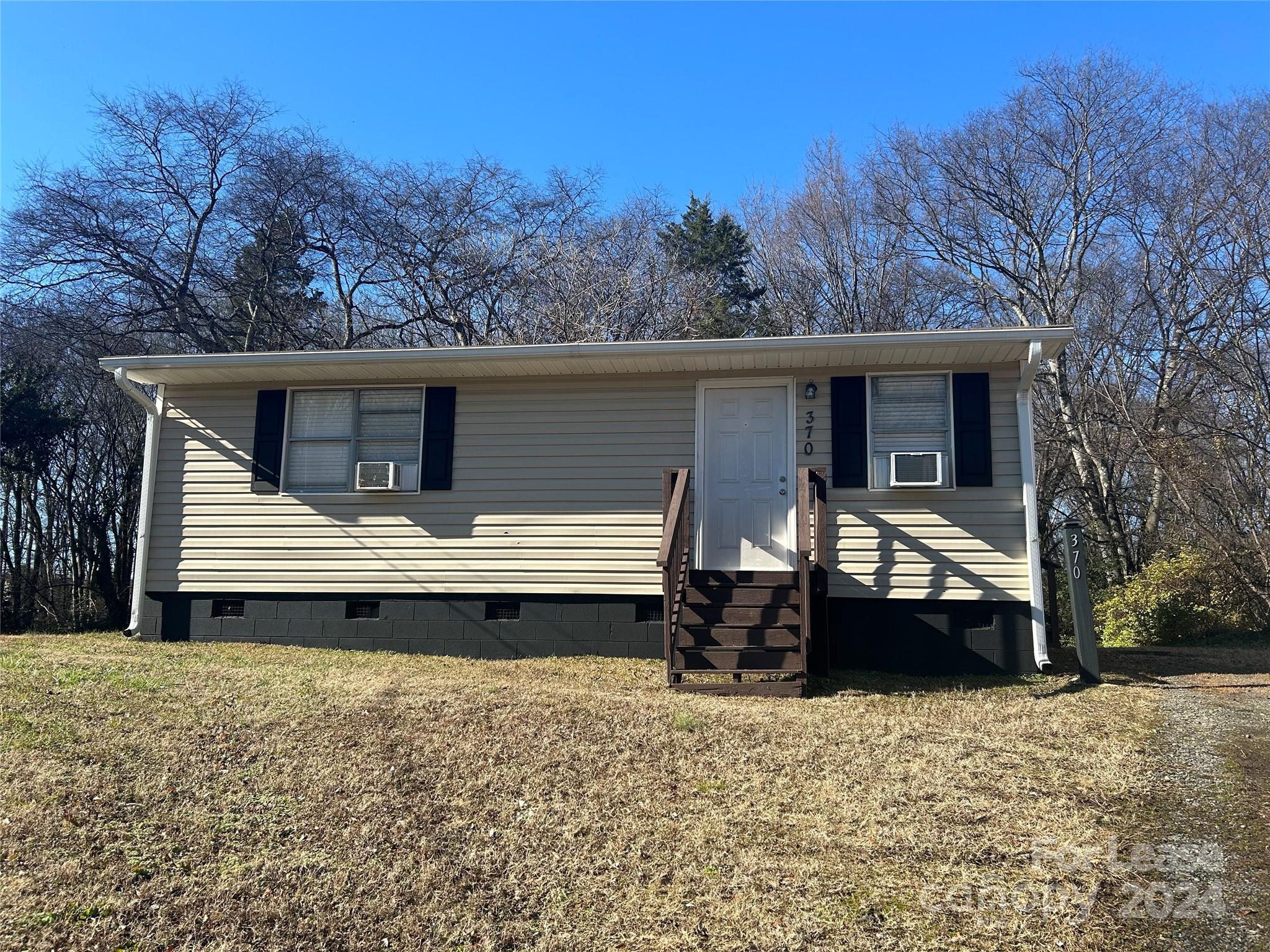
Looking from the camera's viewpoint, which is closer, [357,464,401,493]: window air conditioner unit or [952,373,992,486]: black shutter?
[952,373,992,486]: black shutter

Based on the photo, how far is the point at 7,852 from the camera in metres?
3.60

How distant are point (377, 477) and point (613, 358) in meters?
2.49

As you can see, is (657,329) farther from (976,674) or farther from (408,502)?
(976,674)

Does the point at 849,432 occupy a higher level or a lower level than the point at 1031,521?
higher

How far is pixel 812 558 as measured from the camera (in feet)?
22.5

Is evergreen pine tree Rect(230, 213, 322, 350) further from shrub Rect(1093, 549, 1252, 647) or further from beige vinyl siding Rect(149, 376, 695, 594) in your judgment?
shrub Rect(1093, 549, 1252, 647)

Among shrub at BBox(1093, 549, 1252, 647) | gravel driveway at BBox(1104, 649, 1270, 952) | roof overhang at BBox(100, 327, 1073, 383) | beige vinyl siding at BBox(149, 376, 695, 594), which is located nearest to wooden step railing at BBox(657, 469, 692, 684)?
beige vinyl siding at BBox(149, 376, 695, 594)

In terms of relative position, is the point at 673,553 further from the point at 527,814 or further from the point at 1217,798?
the point at 1217,798

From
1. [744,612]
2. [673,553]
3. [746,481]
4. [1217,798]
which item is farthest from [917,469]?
[1217,798]

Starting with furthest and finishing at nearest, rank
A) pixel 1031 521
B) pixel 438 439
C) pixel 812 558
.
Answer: pixel 438 439 → pixel 1031 521 → pixel 812 558

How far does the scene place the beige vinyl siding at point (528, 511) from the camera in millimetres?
7496

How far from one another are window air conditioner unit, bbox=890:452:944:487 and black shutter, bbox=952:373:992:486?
19 cm

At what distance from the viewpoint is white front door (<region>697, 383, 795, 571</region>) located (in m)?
7.74

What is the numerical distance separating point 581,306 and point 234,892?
14.0 metres
